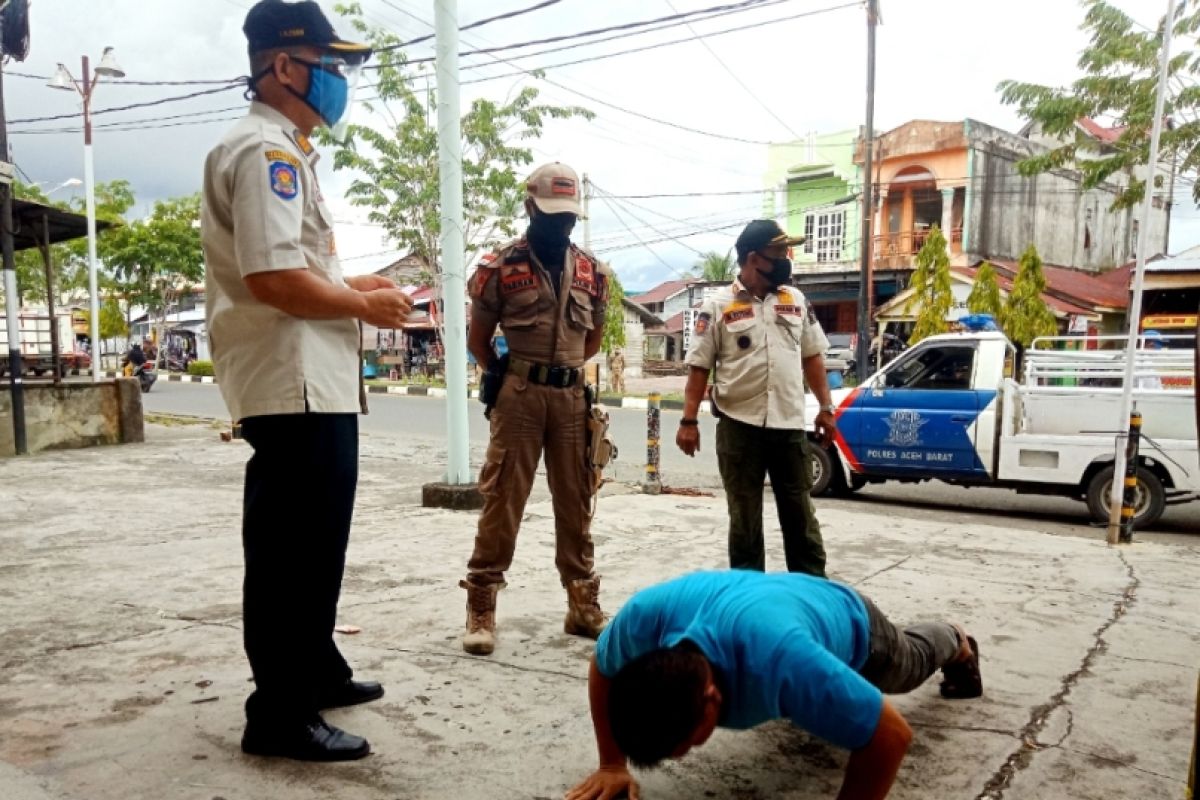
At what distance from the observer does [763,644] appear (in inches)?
67.5

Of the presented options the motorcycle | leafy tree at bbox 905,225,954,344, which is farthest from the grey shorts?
the motorcycle

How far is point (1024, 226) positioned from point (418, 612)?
26981mm

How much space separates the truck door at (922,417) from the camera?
7.51 meters

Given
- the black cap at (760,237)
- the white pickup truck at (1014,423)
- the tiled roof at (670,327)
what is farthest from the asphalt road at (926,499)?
the tiled roof at (670,327)

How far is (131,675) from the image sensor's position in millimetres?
2824

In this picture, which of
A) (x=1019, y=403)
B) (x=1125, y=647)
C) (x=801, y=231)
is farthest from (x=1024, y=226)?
(x=1125, y=647)

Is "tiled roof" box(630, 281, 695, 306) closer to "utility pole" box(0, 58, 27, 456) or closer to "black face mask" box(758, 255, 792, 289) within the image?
"utility pole" box(0, 58, 27, 456)

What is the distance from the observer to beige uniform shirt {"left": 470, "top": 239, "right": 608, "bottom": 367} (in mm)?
3240

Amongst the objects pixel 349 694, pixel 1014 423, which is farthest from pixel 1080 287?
pixel 349 694

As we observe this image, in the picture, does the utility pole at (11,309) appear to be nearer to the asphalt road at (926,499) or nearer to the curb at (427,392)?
the asphalt road at (926,499)

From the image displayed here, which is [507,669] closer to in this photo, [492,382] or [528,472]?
[528,472]

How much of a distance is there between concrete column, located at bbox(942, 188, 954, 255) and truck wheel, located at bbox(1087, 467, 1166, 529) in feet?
60.9

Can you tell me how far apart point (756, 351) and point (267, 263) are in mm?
2169

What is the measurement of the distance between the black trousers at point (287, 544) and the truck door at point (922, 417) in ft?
21.0
